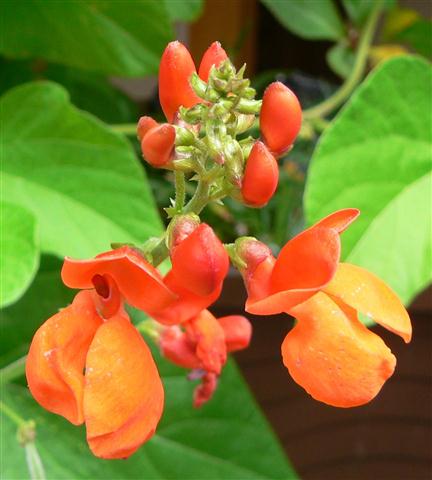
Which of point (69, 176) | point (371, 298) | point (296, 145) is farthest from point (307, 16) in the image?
point (371, 298)

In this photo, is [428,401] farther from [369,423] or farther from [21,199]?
[21,199]

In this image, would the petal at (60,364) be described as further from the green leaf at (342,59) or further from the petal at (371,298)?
the green leaf at (342,59)

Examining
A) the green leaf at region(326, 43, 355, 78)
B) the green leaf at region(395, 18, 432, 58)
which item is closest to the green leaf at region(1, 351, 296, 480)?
the green leaf at region(326, 43, 355, 78)

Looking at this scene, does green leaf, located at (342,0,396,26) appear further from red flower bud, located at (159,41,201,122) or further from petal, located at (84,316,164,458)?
petal, located at (84,316,164,458)

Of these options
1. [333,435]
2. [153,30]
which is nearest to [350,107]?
[153,30]

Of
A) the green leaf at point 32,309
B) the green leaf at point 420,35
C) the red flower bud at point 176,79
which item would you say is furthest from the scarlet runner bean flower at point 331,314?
the green leaf at point 420,35

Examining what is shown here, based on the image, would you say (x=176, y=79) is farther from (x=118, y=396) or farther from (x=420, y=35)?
(x=420, y=35)
